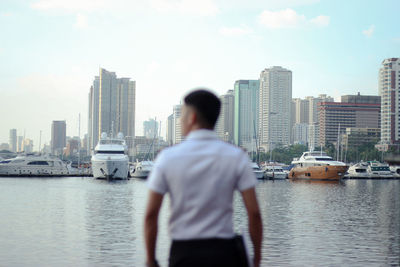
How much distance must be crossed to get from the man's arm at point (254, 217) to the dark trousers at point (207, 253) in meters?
0.20

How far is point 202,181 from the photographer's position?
426 centimetres

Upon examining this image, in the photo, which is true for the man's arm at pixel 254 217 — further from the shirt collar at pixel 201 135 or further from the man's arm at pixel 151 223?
the man's arm at pixel 151 223

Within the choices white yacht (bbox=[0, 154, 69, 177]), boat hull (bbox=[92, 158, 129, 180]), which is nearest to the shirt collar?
boat hull (bbox=[92, 158, 129, 180])

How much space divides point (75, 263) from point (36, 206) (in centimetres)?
2622

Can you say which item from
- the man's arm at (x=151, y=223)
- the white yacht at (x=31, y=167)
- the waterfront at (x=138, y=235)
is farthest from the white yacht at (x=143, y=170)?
the man's arm at (x=151, y=223)

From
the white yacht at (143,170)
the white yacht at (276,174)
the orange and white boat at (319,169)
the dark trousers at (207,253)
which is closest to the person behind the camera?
the dark trousers at (207,253)

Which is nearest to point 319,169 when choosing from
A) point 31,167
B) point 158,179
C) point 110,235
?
point 31,167

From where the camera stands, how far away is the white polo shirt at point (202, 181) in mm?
4203

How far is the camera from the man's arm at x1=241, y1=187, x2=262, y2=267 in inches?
171

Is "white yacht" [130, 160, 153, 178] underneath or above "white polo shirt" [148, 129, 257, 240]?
underneath

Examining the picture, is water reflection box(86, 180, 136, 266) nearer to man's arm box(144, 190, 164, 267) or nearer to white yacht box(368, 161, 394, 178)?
man's arm box(144, 190, 164, 267)

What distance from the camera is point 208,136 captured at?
4.30 m

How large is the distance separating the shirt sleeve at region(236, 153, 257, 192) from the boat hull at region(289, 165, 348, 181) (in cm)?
9793

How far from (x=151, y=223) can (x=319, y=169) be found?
99237 mm
